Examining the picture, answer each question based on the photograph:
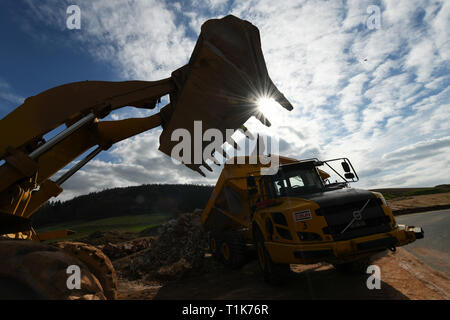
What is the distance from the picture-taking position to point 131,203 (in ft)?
130

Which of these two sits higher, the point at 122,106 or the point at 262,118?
the point at 262,118

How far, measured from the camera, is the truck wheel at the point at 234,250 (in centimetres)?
671

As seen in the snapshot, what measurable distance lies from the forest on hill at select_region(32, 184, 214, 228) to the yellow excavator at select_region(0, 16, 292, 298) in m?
28.2

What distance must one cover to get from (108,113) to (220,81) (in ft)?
5.98

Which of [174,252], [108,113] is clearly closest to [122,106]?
[108,113]

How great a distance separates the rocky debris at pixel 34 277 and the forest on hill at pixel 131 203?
30.3m

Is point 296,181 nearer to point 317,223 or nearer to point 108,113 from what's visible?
point 317,223

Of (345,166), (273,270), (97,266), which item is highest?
(345,166)
